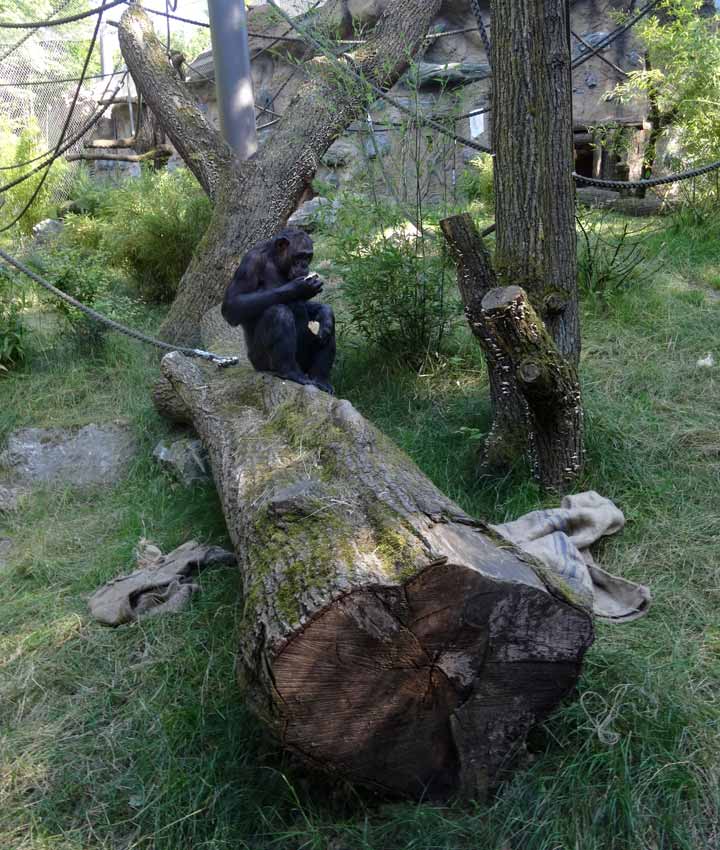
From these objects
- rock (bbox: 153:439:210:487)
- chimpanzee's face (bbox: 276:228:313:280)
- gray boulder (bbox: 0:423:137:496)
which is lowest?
gray boulder (bbox: 0:423:137:496)

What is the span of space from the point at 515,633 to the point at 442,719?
0.28m

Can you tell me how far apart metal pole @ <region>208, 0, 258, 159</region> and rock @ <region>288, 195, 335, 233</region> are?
0.77 meters

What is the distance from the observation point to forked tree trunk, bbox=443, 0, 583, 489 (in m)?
3.18

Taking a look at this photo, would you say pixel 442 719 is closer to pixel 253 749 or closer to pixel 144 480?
pixel 253 749

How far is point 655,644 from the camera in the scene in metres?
2.36

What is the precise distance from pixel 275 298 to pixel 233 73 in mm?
2523

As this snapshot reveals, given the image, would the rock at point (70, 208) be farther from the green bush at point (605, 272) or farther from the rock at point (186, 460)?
the green bush at point (605, 272)

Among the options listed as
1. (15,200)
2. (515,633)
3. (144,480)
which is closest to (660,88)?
(144,480)

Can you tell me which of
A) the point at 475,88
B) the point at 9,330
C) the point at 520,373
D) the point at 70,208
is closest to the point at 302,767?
the point at 520,373

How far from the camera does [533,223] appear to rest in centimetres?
329

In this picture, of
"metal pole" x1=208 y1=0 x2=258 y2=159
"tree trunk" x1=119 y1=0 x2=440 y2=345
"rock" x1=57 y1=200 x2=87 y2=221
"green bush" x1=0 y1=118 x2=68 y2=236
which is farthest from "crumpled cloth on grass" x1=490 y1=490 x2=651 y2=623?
"rock" x1=57 y1=200 x2=87 y2=221

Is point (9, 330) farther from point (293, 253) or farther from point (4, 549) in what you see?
point (293, 253)

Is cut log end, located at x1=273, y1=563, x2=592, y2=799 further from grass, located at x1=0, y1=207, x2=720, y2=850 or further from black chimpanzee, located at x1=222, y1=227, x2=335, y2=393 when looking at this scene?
black chimpanzee, located at x1=222, y1=227, x2=335, y2=393

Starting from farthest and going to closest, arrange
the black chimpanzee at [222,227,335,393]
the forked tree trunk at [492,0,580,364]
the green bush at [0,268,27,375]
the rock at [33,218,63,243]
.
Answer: the rock at [33,218,63,243] → the green bush at [0,268,27,375] → the black chimpanzee at [222,227,335,393] → the forked tree trunk at [492,0,580,364]
